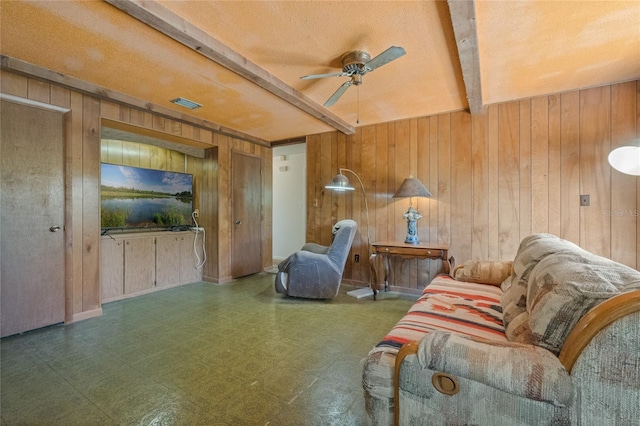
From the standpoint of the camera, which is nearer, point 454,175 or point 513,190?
point 513,190

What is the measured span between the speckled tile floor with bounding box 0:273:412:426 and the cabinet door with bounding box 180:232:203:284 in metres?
1.01

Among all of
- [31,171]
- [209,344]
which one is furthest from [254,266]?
[31,171]

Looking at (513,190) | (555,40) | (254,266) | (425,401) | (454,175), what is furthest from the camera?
(254,266)

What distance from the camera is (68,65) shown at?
2.35m

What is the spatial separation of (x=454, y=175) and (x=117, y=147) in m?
4.66

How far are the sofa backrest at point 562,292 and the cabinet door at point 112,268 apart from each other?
13.1 ft

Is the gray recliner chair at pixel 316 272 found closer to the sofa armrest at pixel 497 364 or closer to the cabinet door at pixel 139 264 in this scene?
the cabinet door at pixel 139 264

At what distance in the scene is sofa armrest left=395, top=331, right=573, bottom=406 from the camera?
85cm

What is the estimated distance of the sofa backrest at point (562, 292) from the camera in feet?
3.00

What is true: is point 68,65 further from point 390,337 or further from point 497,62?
point 497,62

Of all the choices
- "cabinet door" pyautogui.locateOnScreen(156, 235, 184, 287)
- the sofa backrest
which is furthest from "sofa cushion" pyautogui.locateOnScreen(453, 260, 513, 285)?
"cabinet door" pyautogui.locateOnScreen(156, 235, 184, 287)

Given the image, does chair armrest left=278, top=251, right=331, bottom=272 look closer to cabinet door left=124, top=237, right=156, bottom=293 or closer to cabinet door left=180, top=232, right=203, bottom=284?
cabinet door left=180, top=232, right=203, bottom=284

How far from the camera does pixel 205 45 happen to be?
1.98 m

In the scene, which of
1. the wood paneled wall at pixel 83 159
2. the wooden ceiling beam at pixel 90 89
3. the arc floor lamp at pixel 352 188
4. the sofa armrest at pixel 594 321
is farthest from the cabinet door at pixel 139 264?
the sofa armrest at pixel 594 321
